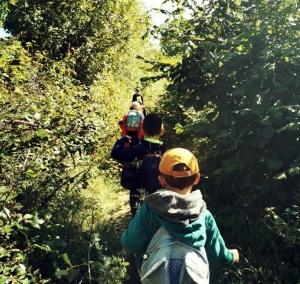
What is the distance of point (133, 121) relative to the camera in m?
4.02

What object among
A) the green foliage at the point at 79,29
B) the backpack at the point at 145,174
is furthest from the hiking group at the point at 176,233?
the green foliage at the point at 79,29

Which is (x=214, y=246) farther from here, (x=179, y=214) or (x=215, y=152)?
(x=215, y=152)

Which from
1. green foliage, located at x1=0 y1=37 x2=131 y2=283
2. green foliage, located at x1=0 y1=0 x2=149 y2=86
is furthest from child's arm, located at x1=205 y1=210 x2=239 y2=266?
green foliage, located at x1=0 y1=0 x2=149 y2=86

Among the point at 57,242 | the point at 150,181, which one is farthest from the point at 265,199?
the point at 57,242

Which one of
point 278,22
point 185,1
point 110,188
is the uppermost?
point 185,1

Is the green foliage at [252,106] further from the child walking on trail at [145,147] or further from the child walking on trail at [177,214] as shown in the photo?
the child walking on trail at [177,214]

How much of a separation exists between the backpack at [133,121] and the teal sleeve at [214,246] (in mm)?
2268

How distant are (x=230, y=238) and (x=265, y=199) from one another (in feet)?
2.13

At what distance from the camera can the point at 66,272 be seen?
2225mm

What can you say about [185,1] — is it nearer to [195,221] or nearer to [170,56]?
[170,56]

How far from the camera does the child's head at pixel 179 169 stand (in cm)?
174

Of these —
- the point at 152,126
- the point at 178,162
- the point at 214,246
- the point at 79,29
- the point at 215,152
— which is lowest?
the point at 215,152

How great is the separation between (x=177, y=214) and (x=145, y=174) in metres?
1.49

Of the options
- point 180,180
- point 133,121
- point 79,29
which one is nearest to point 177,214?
point 180,180
